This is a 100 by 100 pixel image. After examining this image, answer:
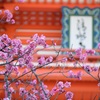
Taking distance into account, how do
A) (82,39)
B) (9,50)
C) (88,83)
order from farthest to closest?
(82,39), (88,83), (9,50)

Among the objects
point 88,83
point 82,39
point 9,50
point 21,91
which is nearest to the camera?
point 9,50

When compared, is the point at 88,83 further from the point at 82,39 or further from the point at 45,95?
the point at 45,95

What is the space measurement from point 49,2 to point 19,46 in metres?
5.91

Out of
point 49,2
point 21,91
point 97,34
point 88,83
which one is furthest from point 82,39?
point 21,91

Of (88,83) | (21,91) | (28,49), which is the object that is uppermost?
(28,49)

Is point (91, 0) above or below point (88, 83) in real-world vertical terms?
above

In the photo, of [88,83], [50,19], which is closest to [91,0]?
[50,19]

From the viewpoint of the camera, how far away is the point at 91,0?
1020 centimetres

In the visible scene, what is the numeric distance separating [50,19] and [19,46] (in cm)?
610

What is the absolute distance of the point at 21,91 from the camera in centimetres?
483

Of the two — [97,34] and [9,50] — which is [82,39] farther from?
[9,50]

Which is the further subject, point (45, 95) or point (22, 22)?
point (22, 22)

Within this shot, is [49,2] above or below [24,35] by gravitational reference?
above

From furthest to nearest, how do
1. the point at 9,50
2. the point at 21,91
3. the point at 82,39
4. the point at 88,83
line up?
the point at 82,39 → the point at 88,83 → the point at 21,91 → the point at 9,50
